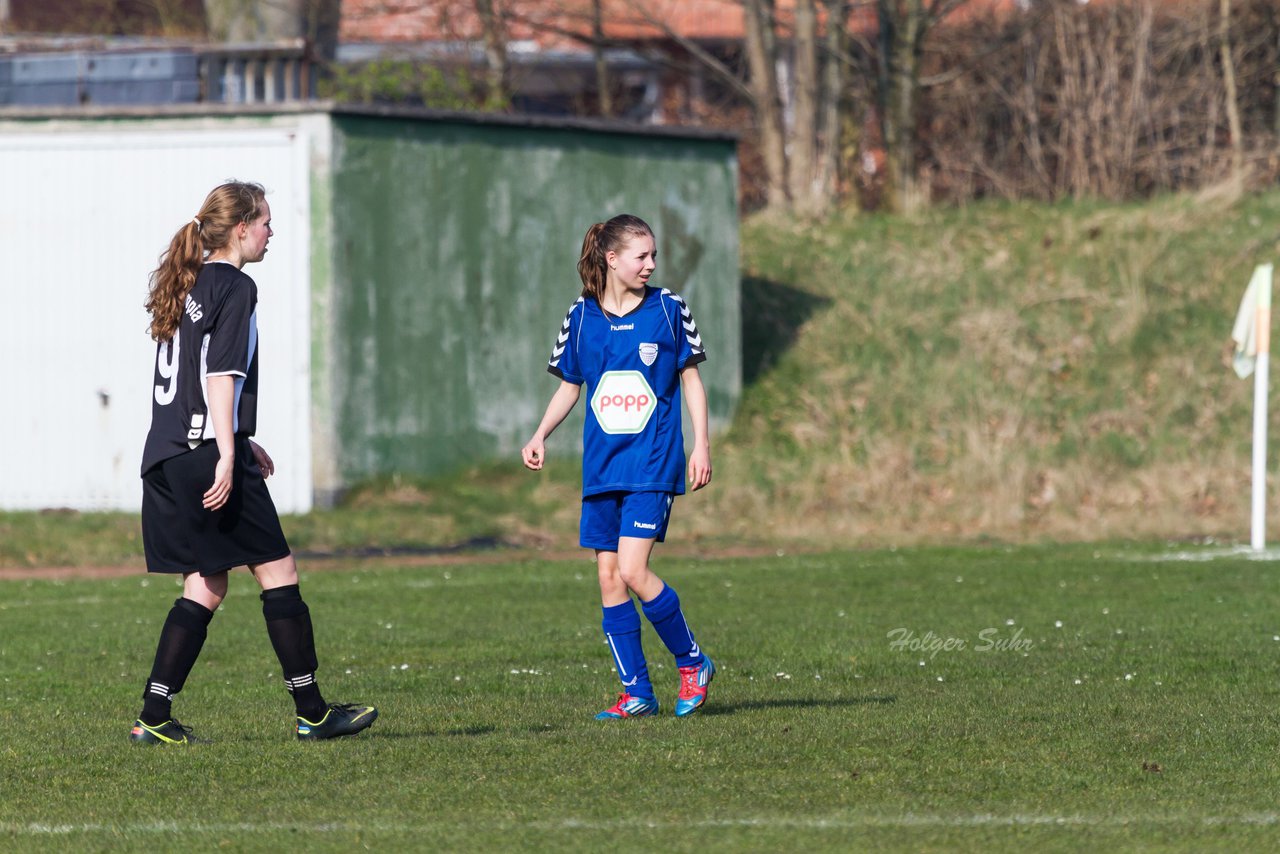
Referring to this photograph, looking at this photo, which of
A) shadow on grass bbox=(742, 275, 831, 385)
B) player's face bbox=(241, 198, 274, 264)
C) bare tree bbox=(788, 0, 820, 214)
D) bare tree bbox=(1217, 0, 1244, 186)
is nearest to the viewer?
player's face bbox=(241, 198, 274, 264)

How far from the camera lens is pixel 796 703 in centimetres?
810

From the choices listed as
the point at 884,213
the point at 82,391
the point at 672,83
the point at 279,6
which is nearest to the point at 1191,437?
the point at 884,213

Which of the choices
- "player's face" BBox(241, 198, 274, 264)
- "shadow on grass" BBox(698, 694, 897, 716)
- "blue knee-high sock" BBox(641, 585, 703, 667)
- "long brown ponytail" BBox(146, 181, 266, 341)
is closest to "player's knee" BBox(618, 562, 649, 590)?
"blue knee-high sock" BBox(641, 585, 703, 667)

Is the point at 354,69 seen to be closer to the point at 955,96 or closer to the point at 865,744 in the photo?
the point at 955,96

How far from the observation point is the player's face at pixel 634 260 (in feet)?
24.6

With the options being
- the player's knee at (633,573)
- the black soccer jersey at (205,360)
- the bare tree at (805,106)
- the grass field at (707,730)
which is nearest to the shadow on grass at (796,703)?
the grass field at (707,730)

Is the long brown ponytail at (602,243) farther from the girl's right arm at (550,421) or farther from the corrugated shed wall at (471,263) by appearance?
the corrugated shed wall at (471,263)

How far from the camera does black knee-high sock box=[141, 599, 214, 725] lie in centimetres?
703

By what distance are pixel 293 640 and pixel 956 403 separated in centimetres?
1565

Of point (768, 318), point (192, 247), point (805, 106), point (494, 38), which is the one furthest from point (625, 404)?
point (494, 38)

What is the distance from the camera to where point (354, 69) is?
85.8 feet

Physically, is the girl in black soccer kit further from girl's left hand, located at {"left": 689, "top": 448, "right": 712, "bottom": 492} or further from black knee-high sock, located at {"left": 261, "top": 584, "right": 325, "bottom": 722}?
girl's left hand, located at {"left": 689, "top": 448, "right": 712, "bottom": 492}

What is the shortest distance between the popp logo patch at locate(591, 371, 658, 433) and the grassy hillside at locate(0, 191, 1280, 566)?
10293mm

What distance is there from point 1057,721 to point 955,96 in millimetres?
22203
